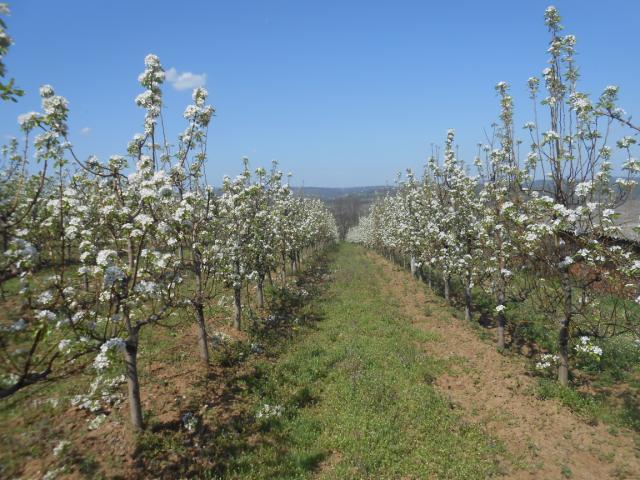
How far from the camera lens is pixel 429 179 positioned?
2853 cm

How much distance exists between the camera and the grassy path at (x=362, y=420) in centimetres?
1005

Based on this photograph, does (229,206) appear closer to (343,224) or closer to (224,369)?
(224,369)

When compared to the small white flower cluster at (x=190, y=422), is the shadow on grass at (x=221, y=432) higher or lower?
lower

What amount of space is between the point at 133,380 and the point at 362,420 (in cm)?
708

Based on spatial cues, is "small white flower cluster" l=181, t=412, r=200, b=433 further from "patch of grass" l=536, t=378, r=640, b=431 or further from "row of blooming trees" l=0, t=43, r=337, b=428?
"patch of grass" l=536, t=378, r=640, b=431

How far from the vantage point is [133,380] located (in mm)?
10414

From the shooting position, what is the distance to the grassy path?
10.0 metres

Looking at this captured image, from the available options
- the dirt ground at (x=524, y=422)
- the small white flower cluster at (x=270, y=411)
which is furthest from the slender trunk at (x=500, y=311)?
the small white flower cluster at (x=270, y=411)

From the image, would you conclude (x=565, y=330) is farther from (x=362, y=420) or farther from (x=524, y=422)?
(x=362, y=420)

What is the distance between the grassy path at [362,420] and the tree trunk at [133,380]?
3186 millimetres

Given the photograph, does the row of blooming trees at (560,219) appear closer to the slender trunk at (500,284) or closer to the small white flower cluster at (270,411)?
the slender trunk at (500,284)

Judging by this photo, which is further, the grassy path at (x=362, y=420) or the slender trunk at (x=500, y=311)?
the slender trunk at (x=500, y=311)

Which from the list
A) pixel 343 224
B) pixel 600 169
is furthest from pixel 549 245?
pixel 343 224

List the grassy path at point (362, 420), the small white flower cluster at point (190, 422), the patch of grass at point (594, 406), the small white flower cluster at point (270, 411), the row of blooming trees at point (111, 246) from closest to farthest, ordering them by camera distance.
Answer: the row of blooming trees at point (111, 246), the grassy path at point (362, 420), the small white flower cluster at point (190, 422), the small white flower cluster at point (270, 411), the patch of grass at point (594, 406)
